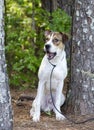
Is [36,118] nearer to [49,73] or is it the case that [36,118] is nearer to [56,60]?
[49,73]

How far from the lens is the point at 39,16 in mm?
10703

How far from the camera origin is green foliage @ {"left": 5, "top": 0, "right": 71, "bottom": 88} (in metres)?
9.66

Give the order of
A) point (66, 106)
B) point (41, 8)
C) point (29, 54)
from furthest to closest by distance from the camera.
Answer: point (41, 8)
point (29, 54)
point (66, 106)

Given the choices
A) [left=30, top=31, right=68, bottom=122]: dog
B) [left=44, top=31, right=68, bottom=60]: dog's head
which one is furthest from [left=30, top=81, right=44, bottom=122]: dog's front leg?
[left=44, top=31, right=68, bottom=60]: dog's head

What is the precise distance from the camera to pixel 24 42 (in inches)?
418

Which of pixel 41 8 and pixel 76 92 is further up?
pixel 41 8

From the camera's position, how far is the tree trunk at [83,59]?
690 centimetres

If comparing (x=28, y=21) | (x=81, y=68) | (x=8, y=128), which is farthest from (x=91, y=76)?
(x=28, y=21)

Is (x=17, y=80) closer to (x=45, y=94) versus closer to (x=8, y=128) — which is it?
(x=45, y=94)

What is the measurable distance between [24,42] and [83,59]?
12.5 ft

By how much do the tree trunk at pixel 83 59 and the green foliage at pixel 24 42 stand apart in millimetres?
2108

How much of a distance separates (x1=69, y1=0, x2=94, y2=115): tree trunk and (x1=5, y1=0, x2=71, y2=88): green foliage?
6.91 feet

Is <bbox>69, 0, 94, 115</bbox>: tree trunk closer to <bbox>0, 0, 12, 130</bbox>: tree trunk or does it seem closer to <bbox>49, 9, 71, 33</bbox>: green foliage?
<bbox>49, 9, 71, 33</bbox>: green foliage

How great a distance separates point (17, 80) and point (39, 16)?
6.16 feet
